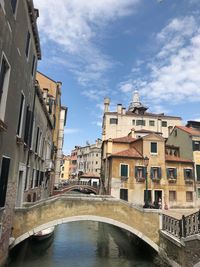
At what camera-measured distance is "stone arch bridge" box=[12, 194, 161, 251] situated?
488 inches

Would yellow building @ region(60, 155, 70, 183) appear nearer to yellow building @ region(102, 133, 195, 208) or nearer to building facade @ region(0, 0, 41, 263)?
yellow building @ region(102, 133, 195, 208)

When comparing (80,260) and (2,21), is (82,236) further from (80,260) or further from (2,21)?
(2,21)

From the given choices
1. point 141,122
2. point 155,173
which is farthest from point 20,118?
point 141,122

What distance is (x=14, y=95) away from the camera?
911cm

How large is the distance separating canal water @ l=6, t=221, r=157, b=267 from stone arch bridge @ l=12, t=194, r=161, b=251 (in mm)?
1685

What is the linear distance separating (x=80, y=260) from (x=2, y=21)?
11.5 metres

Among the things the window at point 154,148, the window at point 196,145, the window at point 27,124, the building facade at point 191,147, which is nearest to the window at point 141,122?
the building facade at point 191,147

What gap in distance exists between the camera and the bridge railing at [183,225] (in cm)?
1067

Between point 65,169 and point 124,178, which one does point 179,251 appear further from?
point 65,169

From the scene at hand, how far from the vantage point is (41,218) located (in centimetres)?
1222

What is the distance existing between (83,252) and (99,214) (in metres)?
3.51

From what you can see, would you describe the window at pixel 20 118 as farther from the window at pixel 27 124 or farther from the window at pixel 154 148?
the window at pixel 154 148

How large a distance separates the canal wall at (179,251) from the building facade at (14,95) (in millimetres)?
6902

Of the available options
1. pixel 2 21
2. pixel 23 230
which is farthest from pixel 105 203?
pixel 2 21
